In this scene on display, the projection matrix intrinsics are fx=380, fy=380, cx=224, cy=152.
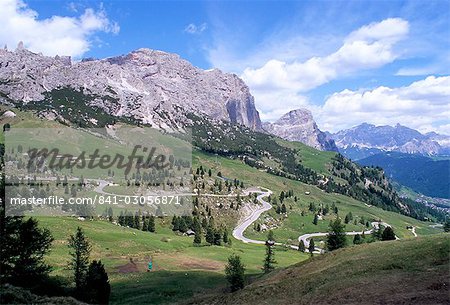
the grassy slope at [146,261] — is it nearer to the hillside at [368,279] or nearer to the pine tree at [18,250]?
the hillside at [368,279]

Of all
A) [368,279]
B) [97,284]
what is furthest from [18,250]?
[368,279]

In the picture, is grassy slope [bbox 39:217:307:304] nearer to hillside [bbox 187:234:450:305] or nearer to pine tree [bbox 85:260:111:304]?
pine tree [bbox 85:260:111:304]

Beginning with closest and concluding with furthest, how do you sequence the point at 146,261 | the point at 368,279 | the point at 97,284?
the point at 368,279 < the point at 97,284 < the point at 146,261

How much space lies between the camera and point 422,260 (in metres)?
43.6

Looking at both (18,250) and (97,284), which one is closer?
(18,250)

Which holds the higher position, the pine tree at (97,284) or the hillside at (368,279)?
the hillside at (368,279)

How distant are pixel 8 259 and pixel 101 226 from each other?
95.1 meters

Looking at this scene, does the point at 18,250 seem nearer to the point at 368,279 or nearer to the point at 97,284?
the point at 97,284

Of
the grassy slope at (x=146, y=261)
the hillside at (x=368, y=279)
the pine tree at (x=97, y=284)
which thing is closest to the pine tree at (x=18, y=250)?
the pine tree at (x=97, y=284)

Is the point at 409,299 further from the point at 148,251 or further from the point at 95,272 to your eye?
the point at 148,251

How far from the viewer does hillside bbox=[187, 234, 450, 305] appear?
3447 centimetres

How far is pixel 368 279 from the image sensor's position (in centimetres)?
4109

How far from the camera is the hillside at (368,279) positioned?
34469 mm

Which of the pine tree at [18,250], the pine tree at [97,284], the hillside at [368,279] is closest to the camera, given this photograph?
the hillside at [368,279]
